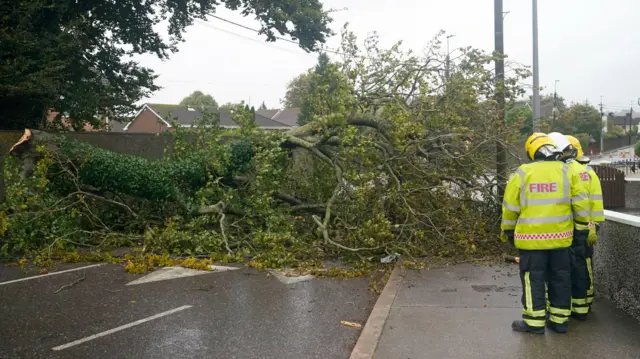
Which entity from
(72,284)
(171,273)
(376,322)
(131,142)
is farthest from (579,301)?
(131,142)

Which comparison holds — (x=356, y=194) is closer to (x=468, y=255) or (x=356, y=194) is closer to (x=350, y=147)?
(x=350, y=147)

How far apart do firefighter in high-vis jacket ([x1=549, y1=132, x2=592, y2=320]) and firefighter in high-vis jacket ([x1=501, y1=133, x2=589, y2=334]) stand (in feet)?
0.39

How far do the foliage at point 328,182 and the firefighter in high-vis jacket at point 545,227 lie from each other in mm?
3030

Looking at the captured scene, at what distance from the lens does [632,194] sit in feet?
50.0

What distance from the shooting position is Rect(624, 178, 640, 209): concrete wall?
15.1 meters

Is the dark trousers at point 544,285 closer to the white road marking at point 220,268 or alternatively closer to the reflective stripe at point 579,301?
the reflective stripe at point 579,301

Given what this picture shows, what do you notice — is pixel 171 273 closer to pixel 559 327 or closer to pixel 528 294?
pixel 528 294

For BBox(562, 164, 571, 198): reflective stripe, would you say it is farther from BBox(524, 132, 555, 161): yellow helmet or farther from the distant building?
the distant building

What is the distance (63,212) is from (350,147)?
4.67 m

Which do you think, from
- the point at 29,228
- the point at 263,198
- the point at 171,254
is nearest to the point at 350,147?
the point at 263,198

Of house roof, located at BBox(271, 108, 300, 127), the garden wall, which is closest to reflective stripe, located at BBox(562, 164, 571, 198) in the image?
the garden wall

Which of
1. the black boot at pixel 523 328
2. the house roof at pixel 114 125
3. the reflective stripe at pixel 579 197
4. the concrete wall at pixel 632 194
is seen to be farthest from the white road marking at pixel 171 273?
the concrete wall at pixel 632 194

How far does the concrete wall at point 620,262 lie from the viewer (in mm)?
4742

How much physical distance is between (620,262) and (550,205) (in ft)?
3.94
